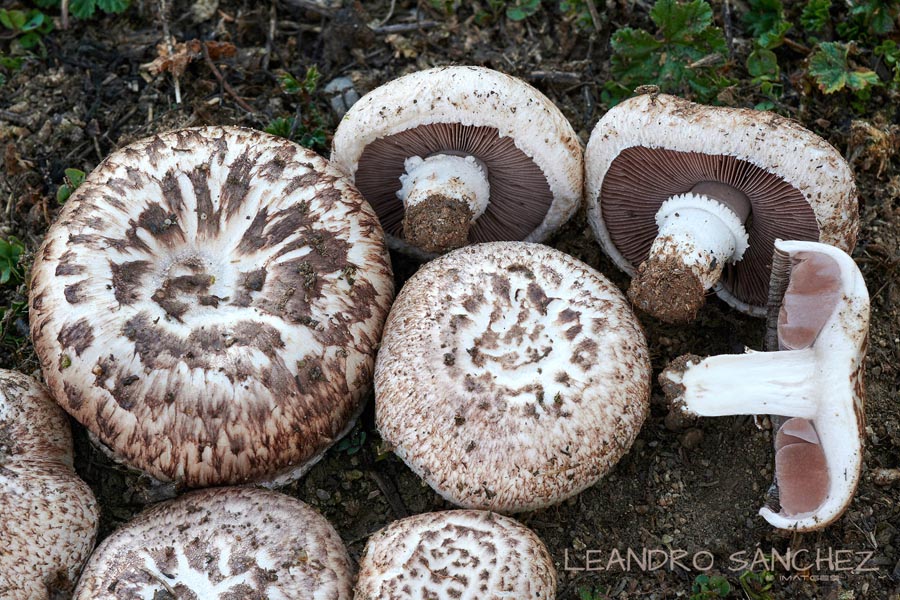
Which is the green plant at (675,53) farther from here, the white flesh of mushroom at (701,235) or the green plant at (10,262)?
the green plant at (10,262)

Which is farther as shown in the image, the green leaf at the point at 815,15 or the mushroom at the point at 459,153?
the green leaf at the point at 815,15

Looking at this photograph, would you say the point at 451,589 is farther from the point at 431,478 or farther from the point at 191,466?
the point at 191,466

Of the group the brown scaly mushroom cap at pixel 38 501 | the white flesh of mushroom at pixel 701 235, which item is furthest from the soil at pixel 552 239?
the white flesh of mushroom at pixel 701 235

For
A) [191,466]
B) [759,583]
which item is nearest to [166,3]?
[191,466]

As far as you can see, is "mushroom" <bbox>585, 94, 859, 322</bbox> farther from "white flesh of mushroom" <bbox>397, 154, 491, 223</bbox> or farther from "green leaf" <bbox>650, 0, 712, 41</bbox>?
"green leaf" <bbox>650, 0, 712, 41</bbox>

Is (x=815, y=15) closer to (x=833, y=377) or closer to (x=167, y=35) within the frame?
(x=833, y=377)

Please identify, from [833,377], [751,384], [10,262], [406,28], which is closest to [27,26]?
[10,262]
